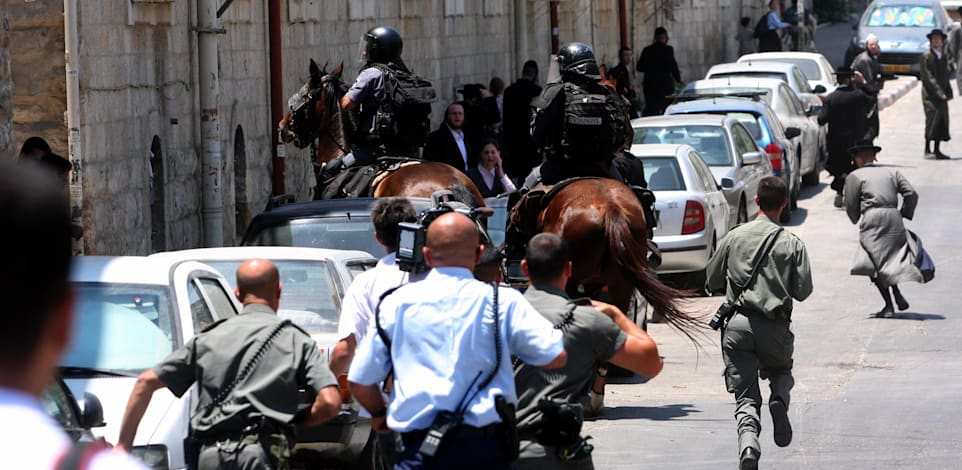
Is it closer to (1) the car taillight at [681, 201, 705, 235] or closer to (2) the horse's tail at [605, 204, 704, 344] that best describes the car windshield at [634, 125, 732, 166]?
(1) the car taillight at [681, 201, 705, 235]

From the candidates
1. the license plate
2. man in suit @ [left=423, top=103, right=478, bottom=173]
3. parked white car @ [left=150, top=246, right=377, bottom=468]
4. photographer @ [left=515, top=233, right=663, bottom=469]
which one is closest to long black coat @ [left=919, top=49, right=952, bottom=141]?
man in suit @ [left=423, top=103, right=478, bottom=173]

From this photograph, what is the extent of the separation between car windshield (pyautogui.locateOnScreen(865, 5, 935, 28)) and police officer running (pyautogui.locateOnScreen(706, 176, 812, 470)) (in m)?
33.0

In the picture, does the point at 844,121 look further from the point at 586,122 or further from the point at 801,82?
the point at 586,122

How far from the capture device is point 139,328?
7.33 metres

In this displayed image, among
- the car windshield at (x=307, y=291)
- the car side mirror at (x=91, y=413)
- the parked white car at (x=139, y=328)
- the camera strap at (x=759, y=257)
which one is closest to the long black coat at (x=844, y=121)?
the camera strap at (x=759, y=257)

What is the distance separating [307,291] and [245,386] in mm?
3329

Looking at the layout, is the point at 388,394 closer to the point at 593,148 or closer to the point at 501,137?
the point at 593,148

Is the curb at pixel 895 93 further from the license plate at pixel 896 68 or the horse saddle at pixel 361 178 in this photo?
the horse saddle at pixel 361 178

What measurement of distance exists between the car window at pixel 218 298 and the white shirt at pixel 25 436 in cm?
576

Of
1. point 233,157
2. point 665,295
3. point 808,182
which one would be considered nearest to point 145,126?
point 233,157

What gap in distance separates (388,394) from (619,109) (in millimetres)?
5426

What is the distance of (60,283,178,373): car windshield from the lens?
7156 mm

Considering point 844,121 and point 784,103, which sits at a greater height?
point 784,103

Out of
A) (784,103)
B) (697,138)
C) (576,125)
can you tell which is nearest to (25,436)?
(576,125)
